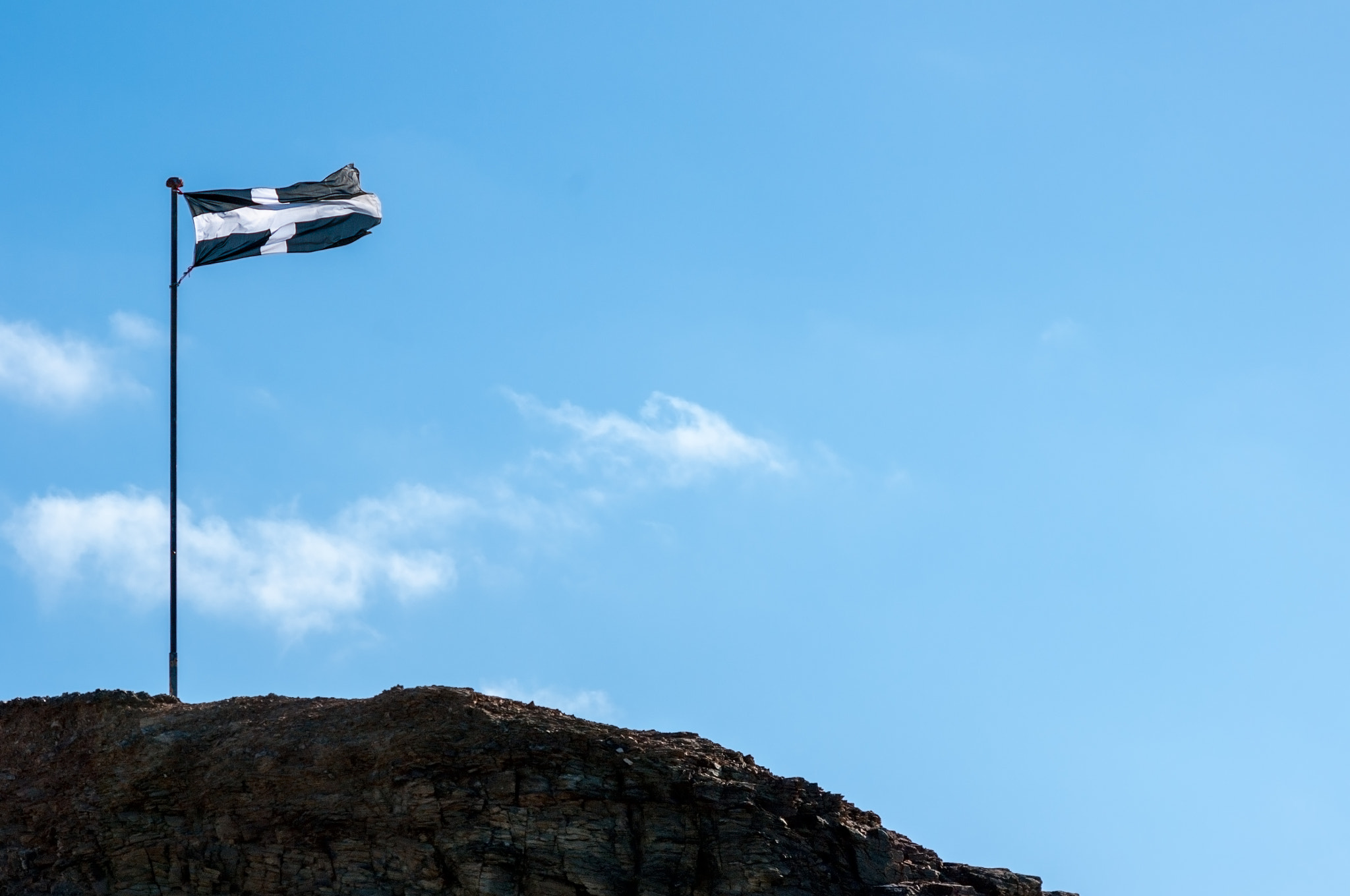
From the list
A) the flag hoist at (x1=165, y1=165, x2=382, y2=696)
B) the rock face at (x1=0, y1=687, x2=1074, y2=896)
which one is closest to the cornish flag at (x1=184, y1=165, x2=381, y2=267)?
the flag hoist at (x1=165, y1=165, x2=382, y2=696)

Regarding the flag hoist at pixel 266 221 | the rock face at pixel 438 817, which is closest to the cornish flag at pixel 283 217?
the flag hoist at pixel 266 221

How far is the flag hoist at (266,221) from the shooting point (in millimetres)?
32344

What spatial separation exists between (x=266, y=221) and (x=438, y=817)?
1391 centimetres

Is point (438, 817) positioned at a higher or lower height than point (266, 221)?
lower

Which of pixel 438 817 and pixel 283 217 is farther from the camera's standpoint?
pixel 283 217

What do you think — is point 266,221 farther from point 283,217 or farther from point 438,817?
point 438,817

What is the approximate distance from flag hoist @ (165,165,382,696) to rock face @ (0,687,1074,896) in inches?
216

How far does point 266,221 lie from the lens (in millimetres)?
33406

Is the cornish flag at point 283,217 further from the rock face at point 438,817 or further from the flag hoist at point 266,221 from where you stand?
the rock face at point 438,817

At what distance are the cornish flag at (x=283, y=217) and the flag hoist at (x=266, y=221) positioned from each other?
0.05ft

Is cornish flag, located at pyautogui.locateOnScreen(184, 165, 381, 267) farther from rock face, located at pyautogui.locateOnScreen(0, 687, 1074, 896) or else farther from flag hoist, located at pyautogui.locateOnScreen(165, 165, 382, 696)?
rock face, located at pyautogui.locateOnScreen(0, 687, 1074, 896)

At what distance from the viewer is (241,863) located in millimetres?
26875

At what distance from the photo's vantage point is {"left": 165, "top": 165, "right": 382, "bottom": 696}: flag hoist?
32344 millimetres

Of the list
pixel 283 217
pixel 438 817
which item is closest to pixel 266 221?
pixel 283 217
